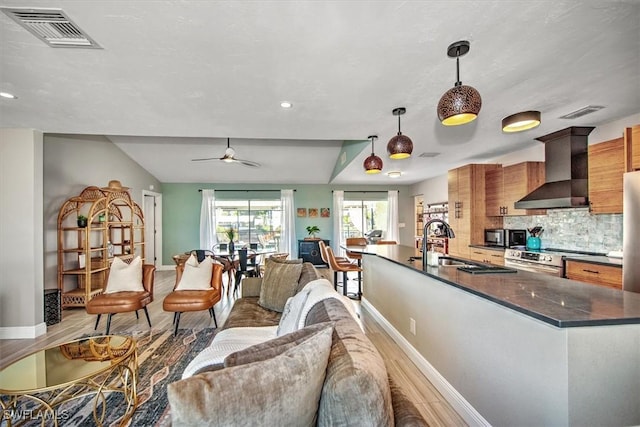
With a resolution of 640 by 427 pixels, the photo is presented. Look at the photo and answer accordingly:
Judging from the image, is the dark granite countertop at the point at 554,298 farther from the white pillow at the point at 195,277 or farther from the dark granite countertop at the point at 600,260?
the white pillow at the point at 195,277

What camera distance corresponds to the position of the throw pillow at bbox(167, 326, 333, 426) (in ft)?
2.56

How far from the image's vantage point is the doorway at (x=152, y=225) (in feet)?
25.0

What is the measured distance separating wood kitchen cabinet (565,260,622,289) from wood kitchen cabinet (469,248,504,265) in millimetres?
1027

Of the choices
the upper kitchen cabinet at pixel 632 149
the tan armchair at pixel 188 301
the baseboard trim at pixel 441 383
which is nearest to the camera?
the baseboard trim at pixel 441 383

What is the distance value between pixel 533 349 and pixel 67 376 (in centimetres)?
269

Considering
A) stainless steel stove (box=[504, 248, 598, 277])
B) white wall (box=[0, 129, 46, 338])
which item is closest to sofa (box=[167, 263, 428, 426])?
stainless steel stove (box=[504, 248, 598, 277])

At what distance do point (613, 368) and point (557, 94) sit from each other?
7.64 ft

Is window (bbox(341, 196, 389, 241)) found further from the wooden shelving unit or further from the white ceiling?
the wooden shelving unit

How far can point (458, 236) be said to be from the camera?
552 cm

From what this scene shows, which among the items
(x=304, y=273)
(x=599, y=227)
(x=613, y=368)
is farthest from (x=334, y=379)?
(x=599, y=227)

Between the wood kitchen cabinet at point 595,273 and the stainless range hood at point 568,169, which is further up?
the stainless range hood at point 568,169

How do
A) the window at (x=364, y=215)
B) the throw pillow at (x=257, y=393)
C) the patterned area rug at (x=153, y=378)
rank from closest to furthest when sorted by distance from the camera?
the throw pillow at (x=257, y=393) → the patterned area rug at (x=153, y=378) → the window at (x=364, y=215)

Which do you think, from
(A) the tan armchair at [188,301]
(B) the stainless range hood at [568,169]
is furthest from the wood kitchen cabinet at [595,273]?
(A) the tan armchair at [188,301]

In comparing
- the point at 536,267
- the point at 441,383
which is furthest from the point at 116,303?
the point at 536,267
